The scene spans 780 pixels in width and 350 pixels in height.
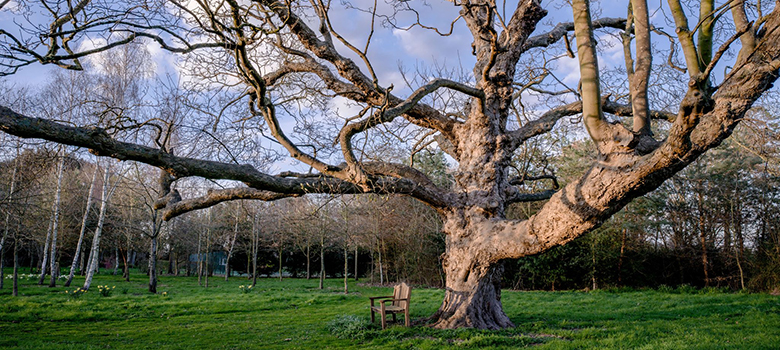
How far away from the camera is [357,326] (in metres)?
7.54

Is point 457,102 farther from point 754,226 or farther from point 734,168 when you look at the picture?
point 754,226

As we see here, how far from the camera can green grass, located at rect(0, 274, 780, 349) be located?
20.4ft

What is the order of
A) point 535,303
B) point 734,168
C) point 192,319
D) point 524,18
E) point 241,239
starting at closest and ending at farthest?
point 524,18 < point 192,319 < point 535,303 < point 734,168 < point 241,239

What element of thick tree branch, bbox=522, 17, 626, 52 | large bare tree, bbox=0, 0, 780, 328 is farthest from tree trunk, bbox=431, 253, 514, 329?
thick tree branch, bbox=522, 17, 626, 52

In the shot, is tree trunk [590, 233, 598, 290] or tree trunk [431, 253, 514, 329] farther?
tree trunk [590, 233, 598, 290]

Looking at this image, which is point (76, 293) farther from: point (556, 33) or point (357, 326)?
point (556, 33)

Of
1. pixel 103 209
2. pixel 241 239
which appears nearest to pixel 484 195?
pixel 103 209

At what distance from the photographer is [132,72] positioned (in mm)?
18281

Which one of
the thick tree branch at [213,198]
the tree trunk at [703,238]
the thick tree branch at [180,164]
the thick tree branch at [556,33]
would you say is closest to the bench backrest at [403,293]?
the thick tree branch at [180,164]

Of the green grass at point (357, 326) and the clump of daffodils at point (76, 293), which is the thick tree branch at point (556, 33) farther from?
the clump of daffodils at point (76, 293)

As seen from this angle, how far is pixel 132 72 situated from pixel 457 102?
15025 millimetres

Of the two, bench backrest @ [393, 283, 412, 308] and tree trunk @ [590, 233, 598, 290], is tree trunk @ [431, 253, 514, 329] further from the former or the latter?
tree trunk @ [590, 233, 598, 290]

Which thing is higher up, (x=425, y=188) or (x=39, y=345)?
(x=425, y=188)

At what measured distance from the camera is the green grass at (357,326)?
6.22 metres
